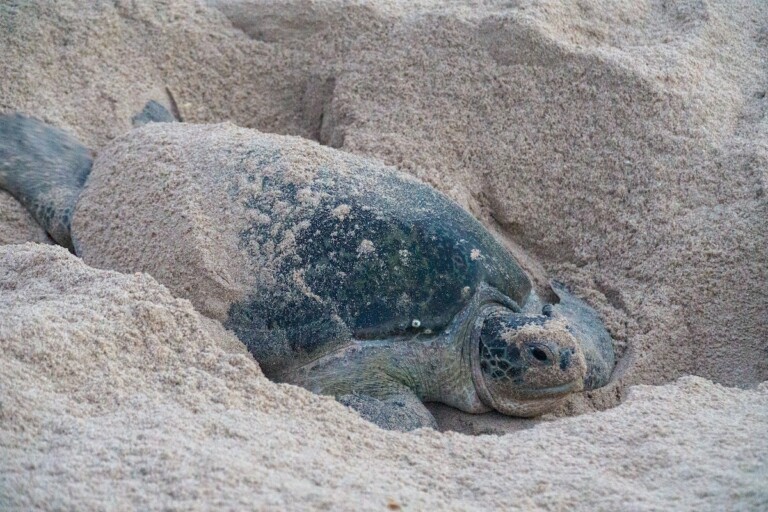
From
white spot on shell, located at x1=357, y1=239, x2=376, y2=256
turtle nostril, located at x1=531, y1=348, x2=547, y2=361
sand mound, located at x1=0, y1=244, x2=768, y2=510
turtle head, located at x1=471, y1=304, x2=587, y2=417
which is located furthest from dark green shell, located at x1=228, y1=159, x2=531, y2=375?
sand mound, located at x1=0, y1=244, x2=768, y2=510

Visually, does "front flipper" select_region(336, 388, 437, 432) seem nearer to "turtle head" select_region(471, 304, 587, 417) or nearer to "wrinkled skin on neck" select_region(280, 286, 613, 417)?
"wrinkled skin on neck" select_region(280, 286, 613, 417)

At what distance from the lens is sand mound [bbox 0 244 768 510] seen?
1.47m

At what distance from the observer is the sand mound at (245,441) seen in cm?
147

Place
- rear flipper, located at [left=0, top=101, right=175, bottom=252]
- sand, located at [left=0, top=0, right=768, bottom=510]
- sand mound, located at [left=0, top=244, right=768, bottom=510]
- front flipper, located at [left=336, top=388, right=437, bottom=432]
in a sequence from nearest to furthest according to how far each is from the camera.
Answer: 1. sand mound, located at [left=0, top=244, right=768, bottom=510]
2. sand, located at [left=0, top=0, right=768, bottom=510]
3. front flipper, located at [left=336, top=388, right=437, bottom=432]
4. rear flipper, located at [left=0, top=101, right=175, bottom=252]

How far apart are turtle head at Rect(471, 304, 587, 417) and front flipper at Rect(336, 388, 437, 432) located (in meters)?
0.21

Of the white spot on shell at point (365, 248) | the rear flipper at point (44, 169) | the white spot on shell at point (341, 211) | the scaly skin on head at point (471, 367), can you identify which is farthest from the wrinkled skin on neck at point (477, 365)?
the rear flipper at point (44, 169)

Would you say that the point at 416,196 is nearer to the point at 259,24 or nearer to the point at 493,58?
the point at 493,58

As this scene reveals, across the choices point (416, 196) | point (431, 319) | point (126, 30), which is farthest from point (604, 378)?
point (126, 30)

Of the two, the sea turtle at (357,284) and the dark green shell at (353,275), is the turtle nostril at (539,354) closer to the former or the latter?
the sea turtle at (357,284)

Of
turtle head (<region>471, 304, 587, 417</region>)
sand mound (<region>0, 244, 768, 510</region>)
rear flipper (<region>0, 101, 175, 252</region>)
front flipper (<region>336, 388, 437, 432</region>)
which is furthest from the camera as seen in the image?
rear flipper (<region>0, 101, 175, 252</region>)

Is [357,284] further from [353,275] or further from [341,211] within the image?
[341,211]

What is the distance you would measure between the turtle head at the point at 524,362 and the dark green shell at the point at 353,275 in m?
0.12

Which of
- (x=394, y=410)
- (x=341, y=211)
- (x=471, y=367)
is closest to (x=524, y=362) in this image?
(x=471, y=367)

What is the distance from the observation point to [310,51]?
352 centimetres
